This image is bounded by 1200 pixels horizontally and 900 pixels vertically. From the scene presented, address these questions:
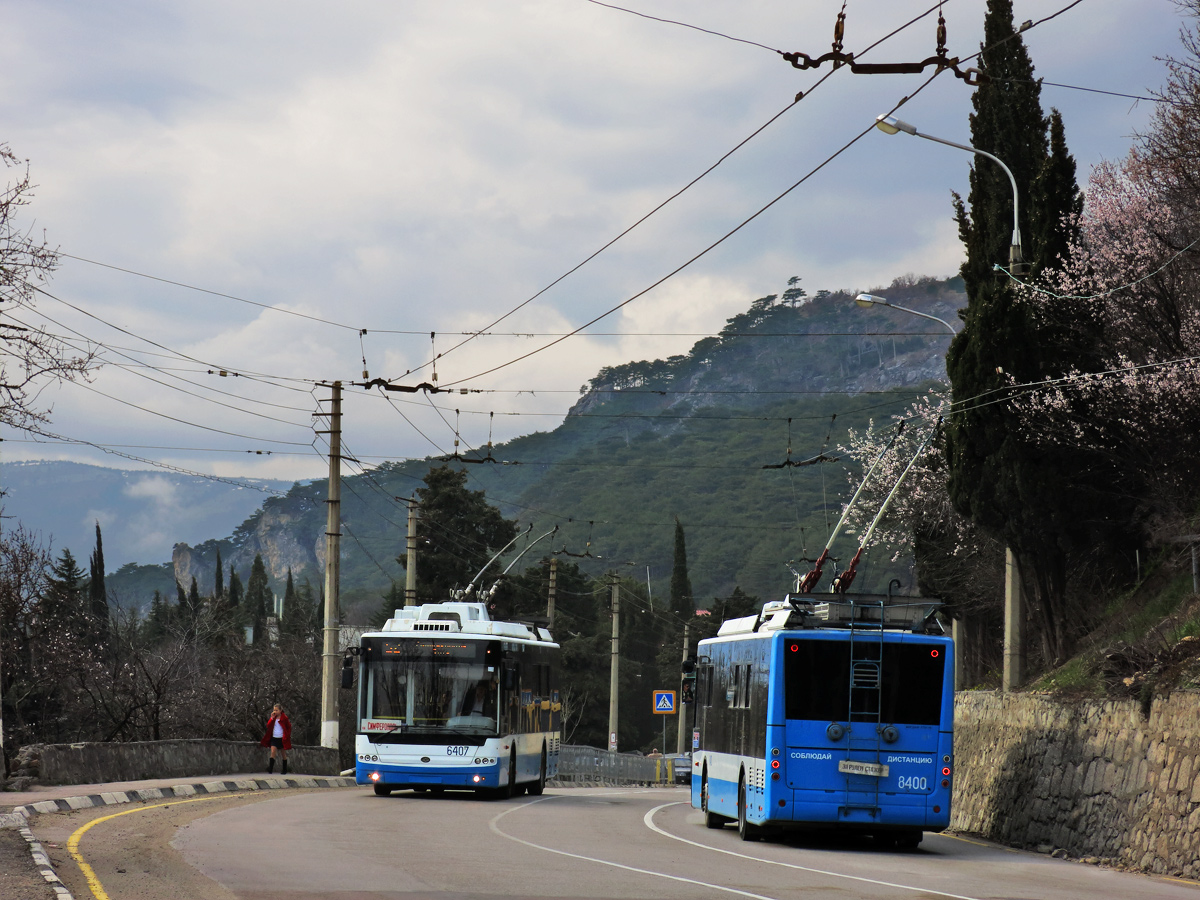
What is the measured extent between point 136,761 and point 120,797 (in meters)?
3.91

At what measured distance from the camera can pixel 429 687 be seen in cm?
2538

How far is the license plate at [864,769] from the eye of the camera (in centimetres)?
1709

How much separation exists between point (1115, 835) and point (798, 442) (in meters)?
139

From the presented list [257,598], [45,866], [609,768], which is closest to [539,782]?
[45,866]

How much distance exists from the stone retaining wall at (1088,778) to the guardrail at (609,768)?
3137 centimetres

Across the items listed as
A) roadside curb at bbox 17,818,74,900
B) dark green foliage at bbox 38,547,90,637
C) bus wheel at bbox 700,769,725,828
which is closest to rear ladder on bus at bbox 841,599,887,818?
bus wheel at bbox 700,769,725,828

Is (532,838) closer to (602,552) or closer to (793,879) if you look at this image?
(793,879)

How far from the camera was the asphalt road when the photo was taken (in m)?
11.6

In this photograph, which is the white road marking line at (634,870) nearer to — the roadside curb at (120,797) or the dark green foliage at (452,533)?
the roadside curb at (120,797)

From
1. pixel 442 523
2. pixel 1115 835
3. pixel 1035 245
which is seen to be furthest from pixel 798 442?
pixel 1115 835

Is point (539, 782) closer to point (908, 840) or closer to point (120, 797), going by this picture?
point (120, 797)

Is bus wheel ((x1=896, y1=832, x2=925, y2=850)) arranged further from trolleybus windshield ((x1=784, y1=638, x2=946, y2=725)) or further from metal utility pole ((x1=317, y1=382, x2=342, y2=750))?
metal utility pole ((x1=317, y1=382, x2=342, y2=750))

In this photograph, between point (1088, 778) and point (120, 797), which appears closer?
point (1088, 778)

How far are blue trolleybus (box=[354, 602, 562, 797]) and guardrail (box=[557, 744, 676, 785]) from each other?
27474 millimetres
